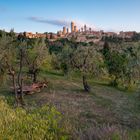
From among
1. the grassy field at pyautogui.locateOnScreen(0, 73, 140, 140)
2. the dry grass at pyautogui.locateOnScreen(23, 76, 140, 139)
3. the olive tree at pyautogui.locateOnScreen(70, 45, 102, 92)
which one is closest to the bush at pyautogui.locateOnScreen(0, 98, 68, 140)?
the grassy field at pyautogui.locateOnScreen(0, 73, 140, 140)

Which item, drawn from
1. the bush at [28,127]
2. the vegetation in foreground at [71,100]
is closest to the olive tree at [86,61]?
the vegetation in foreground at [71,100]

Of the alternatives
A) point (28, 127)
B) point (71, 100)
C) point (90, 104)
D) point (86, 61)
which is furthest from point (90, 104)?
point (28, 127)

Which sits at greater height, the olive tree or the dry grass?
the olive tree

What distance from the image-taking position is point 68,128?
6324 mm

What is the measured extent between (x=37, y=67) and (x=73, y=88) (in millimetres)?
4039

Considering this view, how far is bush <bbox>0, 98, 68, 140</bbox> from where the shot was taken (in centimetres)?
561

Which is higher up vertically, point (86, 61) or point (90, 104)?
point (86, 61)

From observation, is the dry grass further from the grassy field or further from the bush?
the bush

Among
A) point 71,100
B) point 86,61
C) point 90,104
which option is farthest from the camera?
point 86,61

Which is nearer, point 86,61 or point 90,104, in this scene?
point 90,104

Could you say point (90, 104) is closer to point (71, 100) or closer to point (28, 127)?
point (71, 100)

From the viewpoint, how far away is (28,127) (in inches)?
235

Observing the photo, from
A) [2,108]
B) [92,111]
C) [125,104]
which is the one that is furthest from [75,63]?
[2,108]

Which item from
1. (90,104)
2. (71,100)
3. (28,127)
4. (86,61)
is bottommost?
(90,104)
